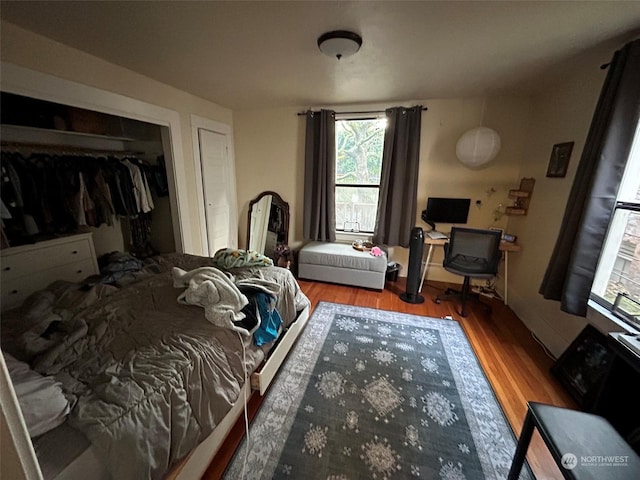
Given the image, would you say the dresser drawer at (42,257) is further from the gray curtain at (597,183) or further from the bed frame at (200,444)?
the gray curtain at (597,183)

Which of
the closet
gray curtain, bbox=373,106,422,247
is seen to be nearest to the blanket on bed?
the closet

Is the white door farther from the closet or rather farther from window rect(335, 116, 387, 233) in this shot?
window rect(335, 116, 387, 233)

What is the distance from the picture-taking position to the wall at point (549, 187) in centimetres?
197

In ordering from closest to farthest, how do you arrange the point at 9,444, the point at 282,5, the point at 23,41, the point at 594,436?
the point at 9,444 → the point at 594,436 → the point at 282,5 → the point at 23,41

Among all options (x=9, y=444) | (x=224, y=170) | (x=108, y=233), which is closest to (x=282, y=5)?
(x=9, y=444)

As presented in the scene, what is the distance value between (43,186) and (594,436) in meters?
3.97

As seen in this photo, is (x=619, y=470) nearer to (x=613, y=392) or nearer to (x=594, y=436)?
(x=594, y=436)

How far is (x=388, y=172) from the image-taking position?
3.21m

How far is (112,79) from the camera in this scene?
215 cm

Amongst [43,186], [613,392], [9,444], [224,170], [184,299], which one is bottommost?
[613,392]

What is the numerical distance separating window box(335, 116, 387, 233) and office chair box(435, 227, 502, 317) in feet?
3.74

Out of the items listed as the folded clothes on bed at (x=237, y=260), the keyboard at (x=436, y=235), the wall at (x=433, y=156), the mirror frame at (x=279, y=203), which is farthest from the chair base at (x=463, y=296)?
the mirror frame at (x=279, y=203)

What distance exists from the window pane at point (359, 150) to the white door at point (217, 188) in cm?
162

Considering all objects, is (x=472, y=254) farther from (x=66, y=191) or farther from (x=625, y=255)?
(x=66, y=191)
